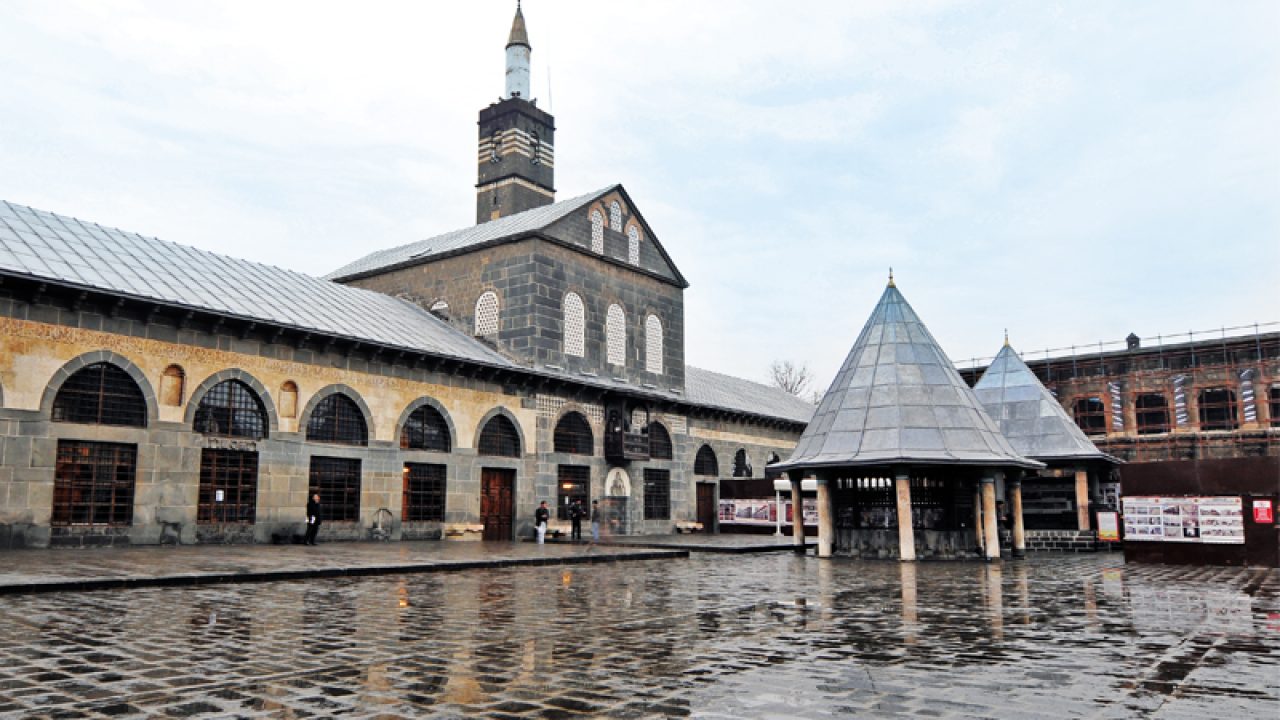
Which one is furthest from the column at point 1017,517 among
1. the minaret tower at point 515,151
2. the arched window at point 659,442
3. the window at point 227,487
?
the minaret tower at point 515,151

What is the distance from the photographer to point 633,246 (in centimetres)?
3491

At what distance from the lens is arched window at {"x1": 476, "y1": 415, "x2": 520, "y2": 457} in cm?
2727

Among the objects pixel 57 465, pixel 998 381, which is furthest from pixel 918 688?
pixel 998 381

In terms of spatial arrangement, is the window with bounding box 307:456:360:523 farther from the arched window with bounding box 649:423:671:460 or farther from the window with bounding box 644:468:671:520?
the arched window with bounding box 649:423:671:460

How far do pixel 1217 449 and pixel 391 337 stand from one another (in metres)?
36.4

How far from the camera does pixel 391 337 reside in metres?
24.8

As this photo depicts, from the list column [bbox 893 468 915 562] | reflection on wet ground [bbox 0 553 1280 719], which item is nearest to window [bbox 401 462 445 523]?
reflection on wet ground [bbox 0 553 1280 719]

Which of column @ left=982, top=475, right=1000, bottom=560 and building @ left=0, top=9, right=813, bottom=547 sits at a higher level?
building @ left=0, top=9, right=813, bottom=547

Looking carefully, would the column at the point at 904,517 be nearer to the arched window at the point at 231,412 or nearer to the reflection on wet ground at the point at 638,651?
the reflection on wet ground at the point at 638,651

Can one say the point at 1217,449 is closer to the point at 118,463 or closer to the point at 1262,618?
the point at 1262,618

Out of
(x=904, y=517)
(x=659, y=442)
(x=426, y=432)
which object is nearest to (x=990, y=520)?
(x=904, y=517)

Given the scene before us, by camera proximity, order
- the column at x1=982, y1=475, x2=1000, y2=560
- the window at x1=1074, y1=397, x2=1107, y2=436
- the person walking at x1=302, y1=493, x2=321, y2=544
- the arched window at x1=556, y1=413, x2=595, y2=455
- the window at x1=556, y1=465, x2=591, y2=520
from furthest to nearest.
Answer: the window at x1=1074, y1=397, x2=1107, y2=436
the arched window at x1=556, y1=413, x2=595, y2=455
the window at x1=556, y1=465, x2=591, y2=520
the person walking at x1=302, y1=493, x2=321, y2=544
the column at x1=982, y1=475, x2=1000, y2=560

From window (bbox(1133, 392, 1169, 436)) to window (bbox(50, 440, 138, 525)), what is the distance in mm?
41819

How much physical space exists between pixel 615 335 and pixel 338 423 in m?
12.5
